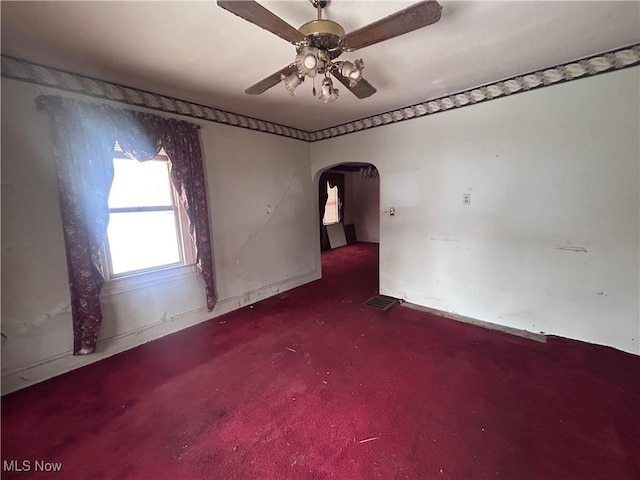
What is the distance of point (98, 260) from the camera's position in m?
2.31

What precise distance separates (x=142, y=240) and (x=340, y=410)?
7.94 feet

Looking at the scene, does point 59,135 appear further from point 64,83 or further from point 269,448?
point 269,448

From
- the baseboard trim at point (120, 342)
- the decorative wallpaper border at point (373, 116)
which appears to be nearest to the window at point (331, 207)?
the decorative wallpaper border at point (373, 116)

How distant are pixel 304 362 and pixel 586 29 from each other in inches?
127

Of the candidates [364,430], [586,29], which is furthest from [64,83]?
[586,29]

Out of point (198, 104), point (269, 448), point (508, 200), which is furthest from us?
point (198, 104)

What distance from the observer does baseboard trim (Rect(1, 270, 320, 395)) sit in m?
2.06

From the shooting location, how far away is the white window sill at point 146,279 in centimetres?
244

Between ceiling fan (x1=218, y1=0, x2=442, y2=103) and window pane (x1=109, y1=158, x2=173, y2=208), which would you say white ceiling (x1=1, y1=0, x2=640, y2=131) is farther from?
window pane (x1=109, y1=158, x2=173, y2=208)

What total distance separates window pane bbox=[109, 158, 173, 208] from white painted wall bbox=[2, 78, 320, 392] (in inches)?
17.0

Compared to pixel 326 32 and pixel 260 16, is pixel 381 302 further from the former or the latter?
pixel 260 16

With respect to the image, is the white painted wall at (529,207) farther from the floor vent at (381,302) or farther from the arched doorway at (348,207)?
the arched doorway at (348,207)

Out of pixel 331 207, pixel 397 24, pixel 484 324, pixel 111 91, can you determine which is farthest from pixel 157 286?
pixel 331 207

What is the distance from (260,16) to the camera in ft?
4.06
